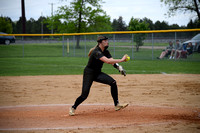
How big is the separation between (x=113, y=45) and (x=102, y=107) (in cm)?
1601

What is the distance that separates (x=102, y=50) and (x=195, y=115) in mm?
2725

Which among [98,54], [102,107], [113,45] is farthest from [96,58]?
[113,45]

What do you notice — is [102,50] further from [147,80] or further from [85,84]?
[147,80]

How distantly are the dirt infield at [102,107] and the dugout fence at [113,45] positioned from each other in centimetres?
870

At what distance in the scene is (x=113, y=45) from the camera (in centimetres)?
2294

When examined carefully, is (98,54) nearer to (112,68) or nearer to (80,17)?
(112,68)

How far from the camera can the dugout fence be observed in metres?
Result: 20.3

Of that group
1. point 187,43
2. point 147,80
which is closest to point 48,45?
point 187,43

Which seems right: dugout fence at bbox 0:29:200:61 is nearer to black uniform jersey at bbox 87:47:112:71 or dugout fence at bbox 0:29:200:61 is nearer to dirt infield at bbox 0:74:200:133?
dirt infield at bbox 0:74:200:133

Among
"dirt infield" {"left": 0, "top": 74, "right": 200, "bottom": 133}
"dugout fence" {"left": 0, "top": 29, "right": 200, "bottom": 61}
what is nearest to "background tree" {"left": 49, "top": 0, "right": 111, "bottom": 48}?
"dugout fence" {"left": 0, "top": 29, "right": 200, "bottom": 61}

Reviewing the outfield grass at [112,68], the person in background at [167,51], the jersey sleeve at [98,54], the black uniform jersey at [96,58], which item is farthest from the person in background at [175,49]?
the jersey sleeve at [98,54]

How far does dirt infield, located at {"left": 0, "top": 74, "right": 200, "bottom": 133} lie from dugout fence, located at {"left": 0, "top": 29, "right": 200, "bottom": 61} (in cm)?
870

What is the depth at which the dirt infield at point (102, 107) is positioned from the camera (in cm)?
525

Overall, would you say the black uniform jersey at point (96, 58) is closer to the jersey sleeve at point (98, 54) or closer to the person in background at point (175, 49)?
the jersey sleeve at point (98, 54)
